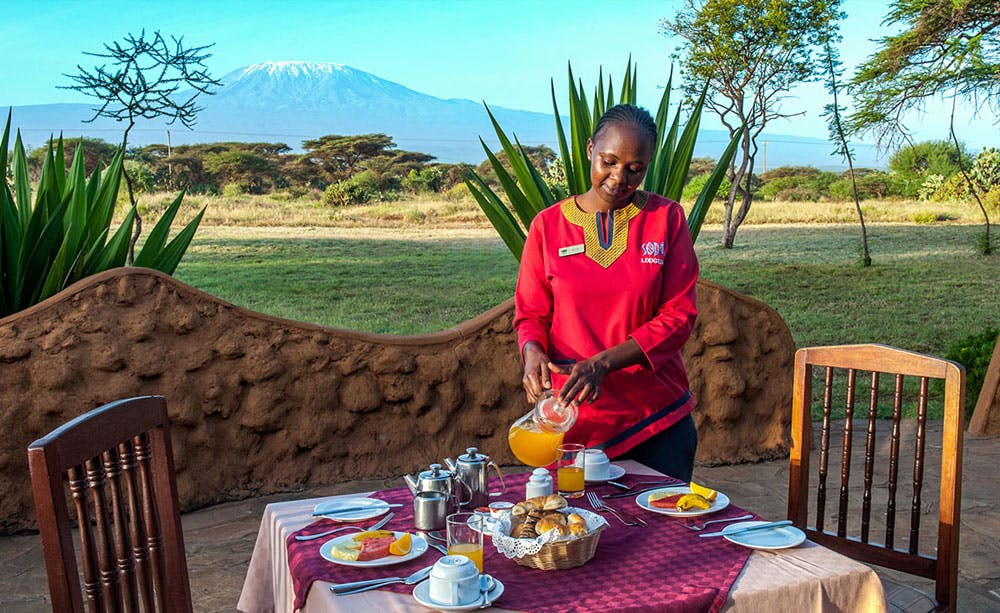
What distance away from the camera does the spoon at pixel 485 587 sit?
60.4 inches

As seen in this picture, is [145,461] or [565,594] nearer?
[565,594]

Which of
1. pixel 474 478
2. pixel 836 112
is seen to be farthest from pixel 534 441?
pixel 836 112

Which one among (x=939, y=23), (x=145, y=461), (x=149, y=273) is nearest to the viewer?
(x=145, y=461)

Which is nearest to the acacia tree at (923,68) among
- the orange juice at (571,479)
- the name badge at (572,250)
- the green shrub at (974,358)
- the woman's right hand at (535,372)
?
the green shrub at (974,358)

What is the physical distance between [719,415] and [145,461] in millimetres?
3683

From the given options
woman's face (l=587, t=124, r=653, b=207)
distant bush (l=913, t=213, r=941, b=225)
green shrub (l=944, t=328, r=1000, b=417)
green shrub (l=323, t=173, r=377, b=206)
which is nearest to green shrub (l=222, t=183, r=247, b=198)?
green shrub (l=323, t=173, r=377, b=206)

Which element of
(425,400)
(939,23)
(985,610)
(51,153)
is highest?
(939,23)

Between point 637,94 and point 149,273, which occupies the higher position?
point 637,94

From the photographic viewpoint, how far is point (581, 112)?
504cm

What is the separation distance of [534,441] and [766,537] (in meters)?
0.52

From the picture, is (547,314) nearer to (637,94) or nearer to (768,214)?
(637,94)

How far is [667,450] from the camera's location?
2422mm

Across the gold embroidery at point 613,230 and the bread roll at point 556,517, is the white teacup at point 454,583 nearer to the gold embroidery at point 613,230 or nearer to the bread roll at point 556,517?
the bread roll at point 556,517

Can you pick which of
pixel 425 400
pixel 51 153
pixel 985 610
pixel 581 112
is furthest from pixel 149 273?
pixel 985 610
